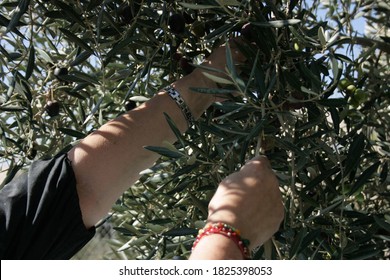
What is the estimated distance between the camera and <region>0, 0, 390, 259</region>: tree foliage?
1507 millimetres

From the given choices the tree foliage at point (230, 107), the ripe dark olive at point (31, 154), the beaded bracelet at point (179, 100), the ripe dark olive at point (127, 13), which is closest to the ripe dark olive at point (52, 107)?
the tree foliage at point (230, 107)

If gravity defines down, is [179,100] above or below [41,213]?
above

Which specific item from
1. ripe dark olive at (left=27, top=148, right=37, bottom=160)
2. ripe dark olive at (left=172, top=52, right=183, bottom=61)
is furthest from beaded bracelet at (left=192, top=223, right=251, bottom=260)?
ripe dark olive at (left=27, top=148, right=37, bottom=160)

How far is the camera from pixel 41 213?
4.72 ft

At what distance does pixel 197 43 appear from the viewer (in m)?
1.75

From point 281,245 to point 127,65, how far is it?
0.66m

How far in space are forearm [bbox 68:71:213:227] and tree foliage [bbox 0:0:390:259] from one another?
0.22 ft

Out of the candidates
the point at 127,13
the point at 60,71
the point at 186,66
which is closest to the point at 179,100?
the point at 186,66

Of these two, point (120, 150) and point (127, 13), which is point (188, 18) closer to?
point (127, 13)

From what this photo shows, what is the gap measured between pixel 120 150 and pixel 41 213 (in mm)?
200

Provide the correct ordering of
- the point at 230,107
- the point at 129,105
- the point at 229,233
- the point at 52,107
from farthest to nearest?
the point at 52,107
the point at 129,105
the point at 230,107
the point at 229,233

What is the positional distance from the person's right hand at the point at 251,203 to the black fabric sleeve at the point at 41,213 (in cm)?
36

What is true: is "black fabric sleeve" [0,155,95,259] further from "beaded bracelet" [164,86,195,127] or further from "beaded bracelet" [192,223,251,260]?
"beaded bracelet" [192,223,251,260]

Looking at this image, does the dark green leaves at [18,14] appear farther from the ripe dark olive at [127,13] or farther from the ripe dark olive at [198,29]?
the ripe dark olive at [198,29]
